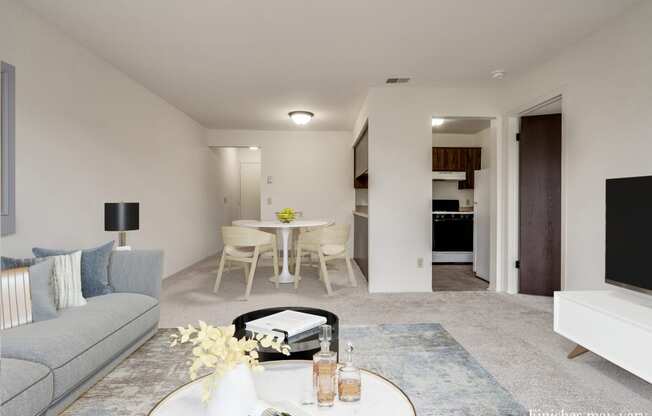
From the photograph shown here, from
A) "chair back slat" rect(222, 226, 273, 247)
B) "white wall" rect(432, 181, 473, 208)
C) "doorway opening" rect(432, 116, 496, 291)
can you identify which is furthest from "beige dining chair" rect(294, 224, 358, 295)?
"white wall" rect(432, 181, 473, 208)

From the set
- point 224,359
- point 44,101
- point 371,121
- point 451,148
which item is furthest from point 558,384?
point 451,148

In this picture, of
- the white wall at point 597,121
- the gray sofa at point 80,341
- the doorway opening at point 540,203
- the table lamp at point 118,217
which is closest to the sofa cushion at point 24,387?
the gray sofa at point 80,341

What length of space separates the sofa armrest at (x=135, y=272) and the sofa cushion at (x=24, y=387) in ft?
3.61

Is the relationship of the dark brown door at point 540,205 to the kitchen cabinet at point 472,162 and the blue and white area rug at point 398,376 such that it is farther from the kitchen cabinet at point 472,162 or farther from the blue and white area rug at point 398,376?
the kitchen cabinet at point 472,162

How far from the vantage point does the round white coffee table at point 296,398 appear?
117cm

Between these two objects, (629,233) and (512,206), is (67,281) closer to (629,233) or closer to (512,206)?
(629,233)

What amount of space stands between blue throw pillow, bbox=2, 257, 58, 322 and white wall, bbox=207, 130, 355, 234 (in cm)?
505

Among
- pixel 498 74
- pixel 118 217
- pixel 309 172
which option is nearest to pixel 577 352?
pixel 498 74

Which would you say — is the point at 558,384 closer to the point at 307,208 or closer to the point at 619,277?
the point at 619,277

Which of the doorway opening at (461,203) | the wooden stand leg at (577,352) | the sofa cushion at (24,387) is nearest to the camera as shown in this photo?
the sofa cushion at (24,387)

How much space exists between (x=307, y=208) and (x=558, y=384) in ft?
17.6

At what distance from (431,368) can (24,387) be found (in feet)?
6.60

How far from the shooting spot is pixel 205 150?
6820 millimetres

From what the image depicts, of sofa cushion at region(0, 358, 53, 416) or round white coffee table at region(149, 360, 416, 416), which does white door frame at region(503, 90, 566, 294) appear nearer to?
round white coffee table at region(149, 360, 416, 416)
